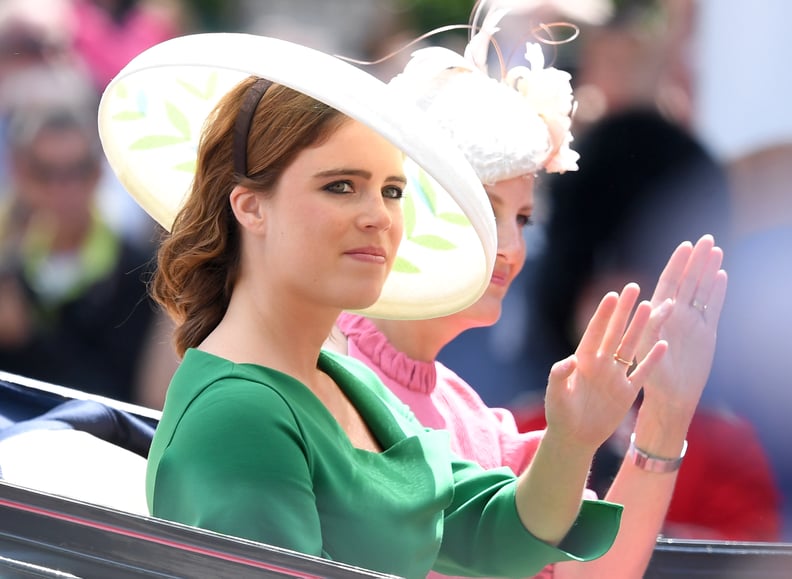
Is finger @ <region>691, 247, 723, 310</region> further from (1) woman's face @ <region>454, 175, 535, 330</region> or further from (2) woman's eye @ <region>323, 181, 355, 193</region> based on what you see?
(2) woman's eye @ <region>323, 181, 355, 193</region>

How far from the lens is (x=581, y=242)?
10.4ft

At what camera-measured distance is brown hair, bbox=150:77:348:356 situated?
1513mm

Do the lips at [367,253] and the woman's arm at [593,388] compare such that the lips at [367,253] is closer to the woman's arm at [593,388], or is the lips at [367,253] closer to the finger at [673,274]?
the woman's arm at [593,388]

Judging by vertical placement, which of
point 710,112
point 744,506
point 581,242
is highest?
point 710,112

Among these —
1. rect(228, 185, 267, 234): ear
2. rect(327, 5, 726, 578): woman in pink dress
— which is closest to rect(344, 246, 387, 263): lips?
rect(228, 185, 267, 234): ear

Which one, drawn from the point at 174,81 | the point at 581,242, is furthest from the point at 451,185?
the point at 581,242

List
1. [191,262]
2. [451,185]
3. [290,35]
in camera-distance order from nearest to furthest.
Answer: [451,185]
[191,262]
[290,35]

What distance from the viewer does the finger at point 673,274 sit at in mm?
1968

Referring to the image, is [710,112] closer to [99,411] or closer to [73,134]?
[73,134]

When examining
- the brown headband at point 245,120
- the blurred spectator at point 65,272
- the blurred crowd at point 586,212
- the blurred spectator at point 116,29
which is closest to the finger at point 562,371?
the brown headband at point 245,120

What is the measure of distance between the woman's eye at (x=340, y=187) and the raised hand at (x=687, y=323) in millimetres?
604

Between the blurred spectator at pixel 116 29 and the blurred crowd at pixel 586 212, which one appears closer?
the blurred crowd at pixel 586 212

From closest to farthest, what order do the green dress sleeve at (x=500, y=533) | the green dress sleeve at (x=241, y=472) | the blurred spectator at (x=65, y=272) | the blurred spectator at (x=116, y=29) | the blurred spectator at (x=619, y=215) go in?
the green dress sleeve at (x=241, y=472) → the green dress sleeve at (x=500, y=533) → the blurred spectator at (x=619, y=215) → the blurred spectator at (x=65, y=272) → the blurred spectator at (x=116, y=29)

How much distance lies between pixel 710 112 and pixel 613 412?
6.33 feet
